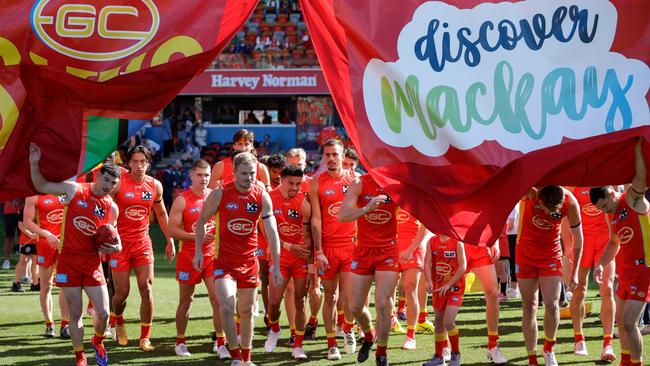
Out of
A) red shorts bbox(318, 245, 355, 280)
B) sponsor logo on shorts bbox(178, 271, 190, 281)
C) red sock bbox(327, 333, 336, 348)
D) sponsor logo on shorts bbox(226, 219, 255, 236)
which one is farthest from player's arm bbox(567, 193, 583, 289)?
sponsor logo on shorts bbox(178, 271, 190, 281)

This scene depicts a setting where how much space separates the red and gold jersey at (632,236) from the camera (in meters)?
9.02

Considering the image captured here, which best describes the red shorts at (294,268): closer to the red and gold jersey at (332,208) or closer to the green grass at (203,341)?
the red and gold jersey at (332,208)

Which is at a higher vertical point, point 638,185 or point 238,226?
point 638,185

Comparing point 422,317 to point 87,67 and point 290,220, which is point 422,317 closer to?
point 290,220

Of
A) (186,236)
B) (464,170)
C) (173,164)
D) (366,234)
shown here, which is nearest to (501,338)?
(366,234)

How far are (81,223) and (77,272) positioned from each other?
0.46 m

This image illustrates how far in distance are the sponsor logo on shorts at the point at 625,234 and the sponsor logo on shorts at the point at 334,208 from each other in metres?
3.24

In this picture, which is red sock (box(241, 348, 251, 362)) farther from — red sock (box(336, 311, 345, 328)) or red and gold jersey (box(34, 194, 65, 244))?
red and gold jersey (box(34, 194, 65, 244))

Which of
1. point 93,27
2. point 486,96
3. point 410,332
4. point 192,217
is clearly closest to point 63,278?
point 192,217

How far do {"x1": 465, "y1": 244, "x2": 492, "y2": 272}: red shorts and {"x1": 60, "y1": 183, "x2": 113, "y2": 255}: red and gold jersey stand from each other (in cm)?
372

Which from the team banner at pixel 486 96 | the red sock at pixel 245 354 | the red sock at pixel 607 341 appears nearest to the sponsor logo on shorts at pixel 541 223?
the red sock at pixel 607 341

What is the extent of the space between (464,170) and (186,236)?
4.23 metres

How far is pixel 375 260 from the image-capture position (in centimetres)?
997

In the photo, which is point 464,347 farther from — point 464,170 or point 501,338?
point 464,170
